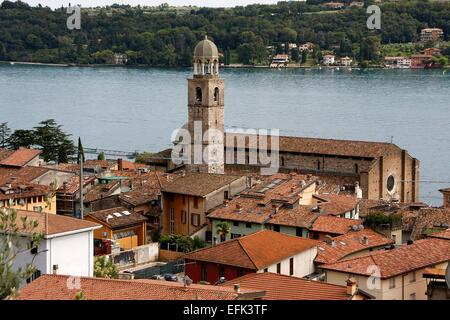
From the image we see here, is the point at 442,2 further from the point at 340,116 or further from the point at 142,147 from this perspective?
the point at 142,147

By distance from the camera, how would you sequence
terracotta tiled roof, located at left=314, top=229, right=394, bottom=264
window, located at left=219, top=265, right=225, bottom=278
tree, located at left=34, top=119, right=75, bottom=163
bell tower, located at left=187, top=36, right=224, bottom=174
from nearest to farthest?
Result: 1. window, located at left=219, top=265, right=225, bottom=278
2. terracotta tiled roof, located at left=314, top=229, right=394, bottom=264
3. bell tower, located at left=187, top=36, right=224, bottom=174
4. tree, located at left=34, top=119, right=75, bottom=163

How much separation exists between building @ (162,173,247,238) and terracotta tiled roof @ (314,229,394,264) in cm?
443

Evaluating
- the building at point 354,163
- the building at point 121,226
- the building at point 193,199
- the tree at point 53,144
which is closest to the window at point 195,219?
the building at point 193,199

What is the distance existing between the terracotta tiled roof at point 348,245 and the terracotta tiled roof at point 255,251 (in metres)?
0.32

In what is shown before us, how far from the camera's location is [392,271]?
1375 centimetres

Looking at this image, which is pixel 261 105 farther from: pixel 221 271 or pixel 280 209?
pixel 221 271

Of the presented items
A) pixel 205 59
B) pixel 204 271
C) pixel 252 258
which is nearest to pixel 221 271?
pixel 204 271

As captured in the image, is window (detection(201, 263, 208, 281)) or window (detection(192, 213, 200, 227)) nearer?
window (detection(201, 263, 208, 281))

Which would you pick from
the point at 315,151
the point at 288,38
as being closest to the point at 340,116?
the point at 315,151

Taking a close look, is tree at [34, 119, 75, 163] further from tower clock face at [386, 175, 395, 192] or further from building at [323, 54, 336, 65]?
building at [323, 54, 336, 65]

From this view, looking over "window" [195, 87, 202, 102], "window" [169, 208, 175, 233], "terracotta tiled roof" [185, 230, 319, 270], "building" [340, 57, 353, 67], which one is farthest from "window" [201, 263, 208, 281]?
"building" [340, 57, 353, 67]

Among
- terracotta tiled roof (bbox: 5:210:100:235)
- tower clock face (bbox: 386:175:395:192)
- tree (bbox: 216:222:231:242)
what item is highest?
terracotta tiled roof (bbox: 5:210:100:235)

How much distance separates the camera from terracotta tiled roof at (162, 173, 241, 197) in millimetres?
22625

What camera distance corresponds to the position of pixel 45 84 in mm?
100188
